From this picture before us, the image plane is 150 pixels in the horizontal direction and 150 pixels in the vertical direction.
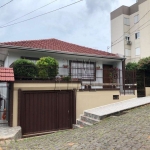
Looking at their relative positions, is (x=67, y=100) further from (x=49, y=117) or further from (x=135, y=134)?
(x=135, y=134)

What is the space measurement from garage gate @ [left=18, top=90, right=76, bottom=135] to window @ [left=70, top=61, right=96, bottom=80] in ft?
12.7

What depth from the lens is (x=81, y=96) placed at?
10.7 m

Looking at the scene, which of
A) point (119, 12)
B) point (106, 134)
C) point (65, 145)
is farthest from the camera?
point (119, 12)

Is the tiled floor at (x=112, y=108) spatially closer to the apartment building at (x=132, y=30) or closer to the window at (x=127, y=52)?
the apartment building at (x=132, y=30)

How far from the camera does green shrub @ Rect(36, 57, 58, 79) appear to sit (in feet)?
31.7

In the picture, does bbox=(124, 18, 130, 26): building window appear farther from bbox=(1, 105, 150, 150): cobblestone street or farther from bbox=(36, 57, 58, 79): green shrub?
bbox=(1, 105, 150, 150): cobblestone street

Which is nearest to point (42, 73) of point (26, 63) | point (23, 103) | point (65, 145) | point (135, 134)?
point (26, 63)

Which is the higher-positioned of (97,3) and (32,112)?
(97,3)

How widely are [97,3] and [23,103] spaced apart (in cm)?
728

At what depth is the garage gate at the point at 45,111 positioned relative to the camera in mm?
8859

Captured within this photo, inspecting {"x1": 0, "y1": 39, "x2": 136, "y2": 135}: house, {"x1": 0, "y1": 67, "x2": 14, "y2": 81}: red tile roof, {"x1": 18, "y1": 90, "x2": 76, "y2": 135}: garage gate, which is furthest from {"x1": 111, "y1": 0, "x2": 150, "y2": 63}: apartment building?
{"x1": 0, "y1": 67, "x2": 14, "y2": 81}: red tile roof

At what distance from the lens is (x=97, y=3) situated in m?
11.0

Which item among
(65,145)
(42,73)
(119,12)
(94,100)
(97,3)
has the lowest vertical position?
(65,145)

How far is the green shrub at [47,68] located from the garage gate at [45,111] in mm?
958
